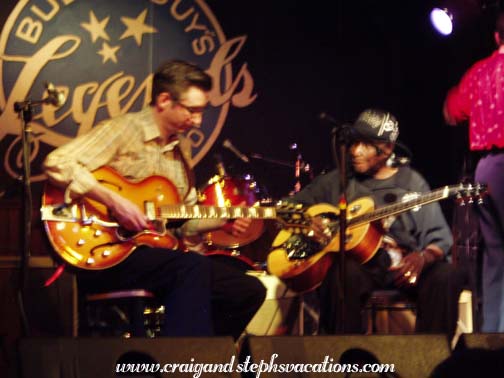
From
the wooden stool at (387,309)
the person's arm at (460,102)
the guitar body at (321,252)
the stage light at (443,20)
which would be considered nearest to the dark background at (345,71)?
the stage light at (443,20)

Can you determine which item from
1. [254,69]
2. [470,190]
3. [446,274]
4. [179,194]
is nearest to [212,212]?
[179,194]

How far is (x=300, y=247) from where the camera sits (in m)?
5.42

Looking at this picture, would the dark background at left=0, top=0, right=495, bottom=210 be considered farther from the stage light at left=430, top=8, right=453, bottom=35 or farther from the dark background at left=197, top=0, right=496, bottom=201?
the stage light at left=430, top=8, right=453, bottom=35

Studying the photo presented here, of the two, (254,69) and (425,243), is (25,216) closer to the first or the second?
(425,243)

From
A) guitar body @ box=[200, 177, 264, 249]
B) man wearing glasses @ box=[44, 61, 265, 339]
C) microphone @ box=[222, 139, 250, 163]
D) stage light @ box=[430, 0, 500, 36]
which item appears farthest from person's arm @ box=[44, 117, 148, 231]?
stage light @ box=[430, 0, 500, 36]

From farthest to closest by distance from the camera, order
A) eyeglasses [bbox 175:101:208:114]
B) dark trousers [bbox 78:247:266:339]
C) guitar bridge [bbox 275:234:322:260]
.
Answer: guitar bridge [bbox 275:234:322:260]
eyeglasses [bbox 175:101:208:114]
dark trousers [bbox 78:247:266:339]

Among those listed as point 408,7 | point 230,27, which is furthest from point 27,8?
point 408,7

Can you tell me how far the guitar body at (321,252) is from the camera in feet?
17.4

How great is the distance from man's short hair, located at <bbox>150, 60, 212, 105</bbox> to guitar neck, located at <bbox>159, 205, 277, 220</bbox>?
0.66m

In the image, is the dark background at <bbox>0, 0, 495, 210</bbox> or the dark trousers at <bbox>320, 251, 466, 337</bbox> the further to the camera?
the dark background at <bbox>0, 0, 495, 210</bbox>

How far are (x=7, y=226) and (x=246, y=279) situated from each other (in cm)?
159

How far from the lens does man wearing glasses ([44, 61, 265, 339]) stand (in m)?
4.61

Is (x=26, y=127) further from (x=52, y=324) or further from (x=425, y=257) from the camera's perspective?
(x=425, y=257)

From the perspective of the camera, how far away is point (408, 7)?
6.89 meters
